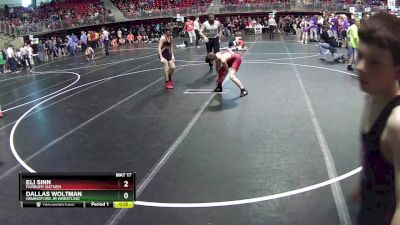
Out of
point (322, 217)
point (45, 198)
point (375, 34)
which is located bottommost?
point (322, 217)

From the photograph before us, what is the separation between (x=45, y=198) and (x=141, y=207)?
144 cm

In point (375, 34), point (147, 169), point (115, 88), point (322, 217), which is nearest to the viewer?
point (375, 34)

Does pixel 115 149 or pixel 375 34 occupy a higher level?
pixel 375 34

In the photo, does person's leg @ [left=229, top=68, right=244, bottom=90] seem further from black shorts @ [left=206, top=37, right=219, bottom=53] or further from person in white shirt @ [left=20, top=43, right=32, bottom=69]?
person in white shirt @ [left=20, top=43, right=32, bottom=69]

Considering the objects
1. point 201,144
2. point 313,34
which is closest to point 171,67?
point 201,144

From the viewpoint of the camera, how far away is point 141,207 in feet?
16.2

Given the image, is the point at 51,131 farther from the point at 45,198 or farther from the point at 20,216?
the point at 45,198

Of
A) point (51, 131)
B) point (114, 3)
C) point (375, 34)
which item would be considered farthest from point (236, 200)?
point (114, 3)

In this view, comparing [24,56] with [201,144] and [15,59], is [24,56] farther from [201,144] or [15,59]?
[201,144]
